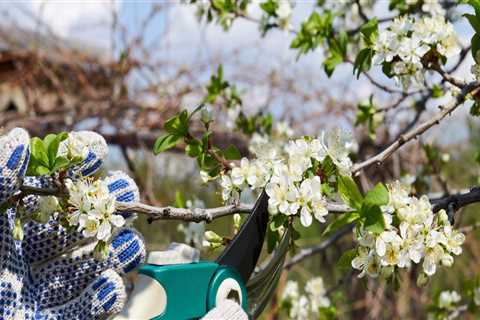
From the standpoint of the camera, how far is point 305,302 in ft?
5.73

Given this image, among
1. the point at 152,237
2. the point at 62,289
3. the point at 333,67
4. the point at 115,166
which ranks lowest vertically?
the point at 152,237

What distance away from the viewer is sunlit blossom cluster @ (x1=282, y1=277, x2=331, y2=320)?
1736 millimetres

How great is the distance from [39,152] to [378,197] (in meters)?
0.37

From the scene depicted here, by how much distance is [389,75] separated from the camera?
3.51 ft

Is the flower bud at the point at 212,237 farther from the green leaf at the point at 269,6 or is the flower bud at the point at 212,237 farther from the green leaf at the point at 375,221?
the green leaf at the point at 269,6

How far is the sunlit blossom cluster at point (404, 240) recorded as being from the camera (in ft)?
2.47

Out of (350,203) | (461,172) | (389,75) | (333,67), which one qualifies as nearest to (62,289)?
(350,203)

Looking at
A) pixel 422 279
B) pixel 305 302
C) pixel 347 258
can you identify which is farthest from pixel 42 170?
pixel 305 302

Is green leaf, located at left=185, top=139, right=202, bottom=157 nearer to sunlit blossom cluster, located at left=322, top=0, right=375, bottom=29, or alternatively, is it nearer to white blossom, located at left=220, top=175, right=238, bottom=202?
white blossom, located at left=220, top=175, right=238, bottom=202

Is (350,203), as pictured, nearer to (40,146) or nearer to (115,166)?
(40,146)

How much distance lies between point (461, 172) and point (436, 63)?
2688 mm

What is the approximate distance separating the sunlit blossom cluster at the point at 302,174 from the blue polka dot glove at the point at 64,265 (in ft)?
0.63

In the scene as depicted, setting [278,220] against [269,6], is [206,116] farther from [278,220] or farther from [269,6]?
[269,6]

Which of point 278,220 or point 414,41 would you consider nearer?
point 278,220
